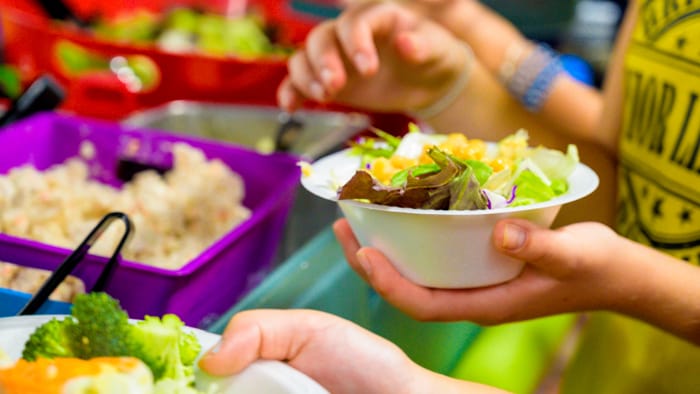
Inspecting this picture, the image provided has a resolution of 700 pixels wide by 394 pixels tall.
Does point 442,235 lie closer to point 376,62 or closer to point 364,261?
point 364,261

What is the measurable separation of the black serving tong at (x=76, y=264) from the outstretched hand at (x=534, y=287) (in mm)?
279

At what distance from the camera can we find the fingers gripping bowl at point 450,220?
79cm

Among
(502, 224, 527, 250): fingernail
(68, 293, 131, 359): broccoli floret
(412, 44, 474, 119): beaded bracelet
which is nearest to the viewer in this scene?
(68, 293, 131, 359): broccoli floret

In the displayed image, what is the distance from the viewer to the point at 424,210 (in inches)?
30.2

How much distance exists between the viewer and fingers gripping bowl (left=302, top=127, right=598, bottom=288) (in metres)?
0.79

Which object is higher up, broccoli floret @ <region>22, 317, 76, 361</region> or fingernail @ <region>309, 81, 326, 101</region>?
broccoli floret @ <region>22, 317, 76, 361</region>

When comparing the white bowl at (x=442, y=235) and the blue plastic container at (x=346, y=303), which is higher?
the white bowl at (x=442, y=235)

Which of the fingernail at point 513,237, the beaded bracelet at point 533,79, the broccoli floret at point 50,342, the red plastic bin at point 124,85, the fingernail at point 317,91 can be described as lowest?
the red plastic bin at point 124,85

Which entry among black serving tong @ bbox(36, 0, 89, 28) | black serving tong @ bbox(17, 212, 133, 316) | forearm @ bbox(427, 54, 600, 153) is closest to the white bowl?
black serving tong @ bbox(17, 212, 133, 316)

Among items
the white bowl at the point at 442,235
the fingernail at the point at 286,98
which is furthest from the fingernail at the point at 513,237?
the fingernail at the point at 286,98

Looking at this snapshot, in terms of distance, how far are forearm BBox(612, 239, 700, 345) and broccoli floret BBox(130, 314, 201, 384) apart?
0.53 meters

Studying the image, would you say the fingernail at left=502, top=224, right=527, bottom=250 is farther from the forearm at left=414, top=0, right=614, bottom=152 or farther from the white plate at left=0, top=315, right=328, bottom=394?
the forearm at left=414, top=0, right=614, bottom=152

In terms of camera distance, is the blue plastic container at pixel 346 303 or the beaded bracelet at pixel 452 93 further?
the beaded bracelet at pixel 452 93

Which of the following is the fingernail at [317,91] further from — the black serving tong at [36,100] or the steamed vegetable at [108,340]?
the steamed vegetable at [108,340]
